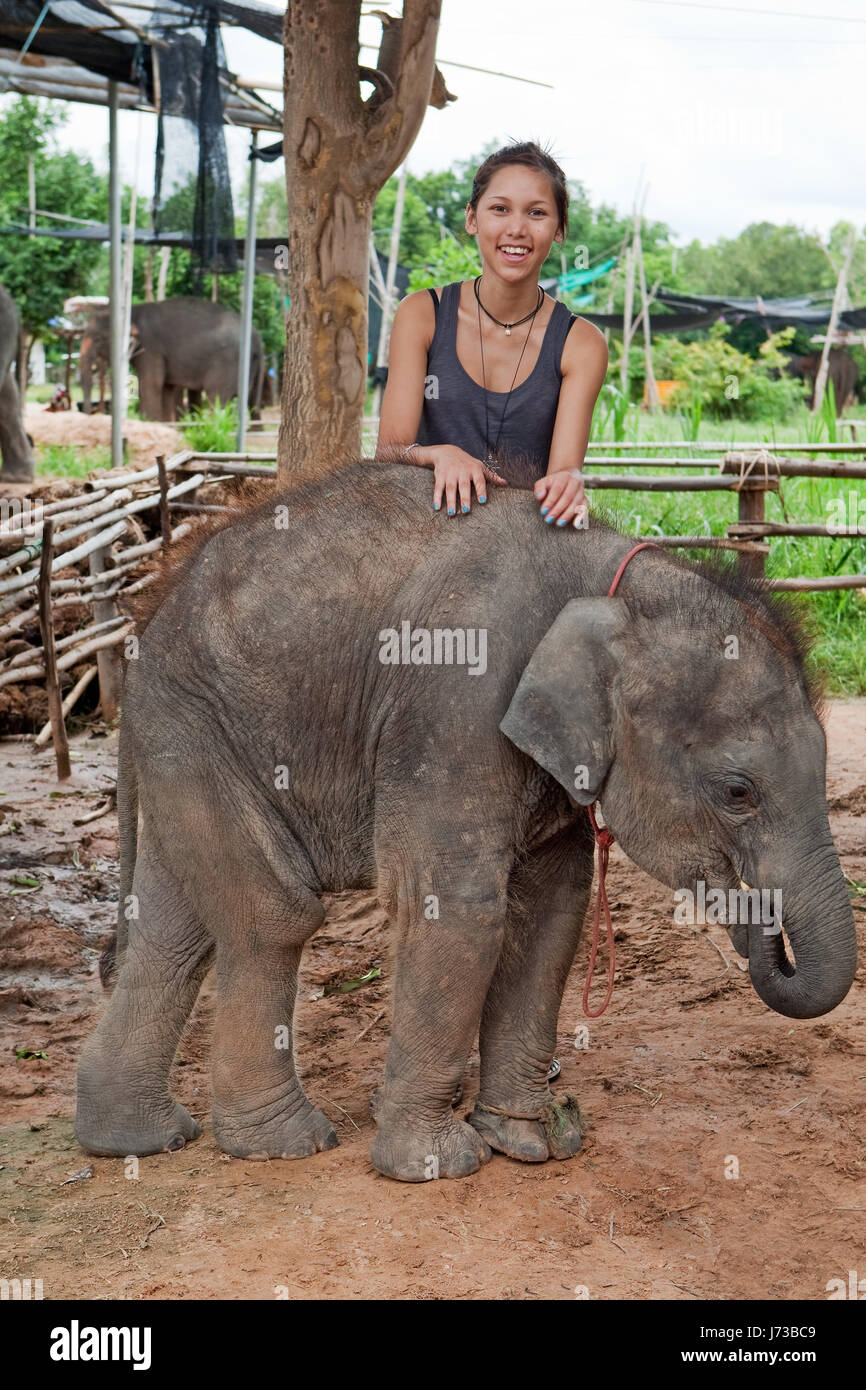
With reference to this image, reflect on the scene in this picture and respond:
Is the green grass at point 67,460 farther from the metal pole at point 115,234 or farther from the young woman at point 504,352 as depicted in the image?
the young woman at point 504,352

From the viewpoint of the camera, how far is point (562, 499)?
2926 mm

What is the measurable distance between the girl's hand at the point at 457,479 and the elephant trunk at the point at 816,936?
100cm

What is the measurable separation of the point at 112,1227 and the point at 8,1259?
217mm

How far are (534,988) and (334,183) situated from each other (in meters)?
3.11

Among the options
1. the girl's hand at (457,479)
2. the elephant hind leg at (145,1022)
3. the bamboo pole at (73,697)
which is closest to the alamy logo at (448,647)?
the girl's hand at (457,479)

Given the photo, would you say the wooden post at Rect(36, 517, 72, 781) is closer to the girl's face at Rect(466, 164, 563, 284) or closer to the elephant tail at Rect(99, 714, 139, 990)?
the elephant tail at Rect(99, 714, 139, 990)

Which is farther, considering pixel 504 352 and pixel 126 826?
pixel 126 826

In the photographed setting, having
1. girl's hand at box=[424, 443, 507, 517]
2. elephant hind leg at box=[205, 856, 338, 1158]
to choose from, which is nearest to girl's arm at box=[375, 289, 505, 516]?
girl's hand at box=[424, 443, 507, 517]

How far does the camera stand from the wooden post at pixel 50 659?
6.30 m

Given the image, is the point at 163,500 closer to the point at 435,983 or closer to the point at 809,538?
the point at 809,538

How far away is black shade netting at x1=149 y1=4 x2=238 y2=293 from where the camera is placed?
7.30 meters

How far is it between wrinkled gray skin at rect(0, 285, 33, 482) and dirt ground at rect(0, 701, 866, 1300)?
6.58m

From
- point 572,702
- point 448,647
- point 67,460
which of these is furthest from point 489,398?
point 67,460

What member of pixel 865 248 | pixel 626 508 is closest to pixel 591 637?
pixel 626 508
